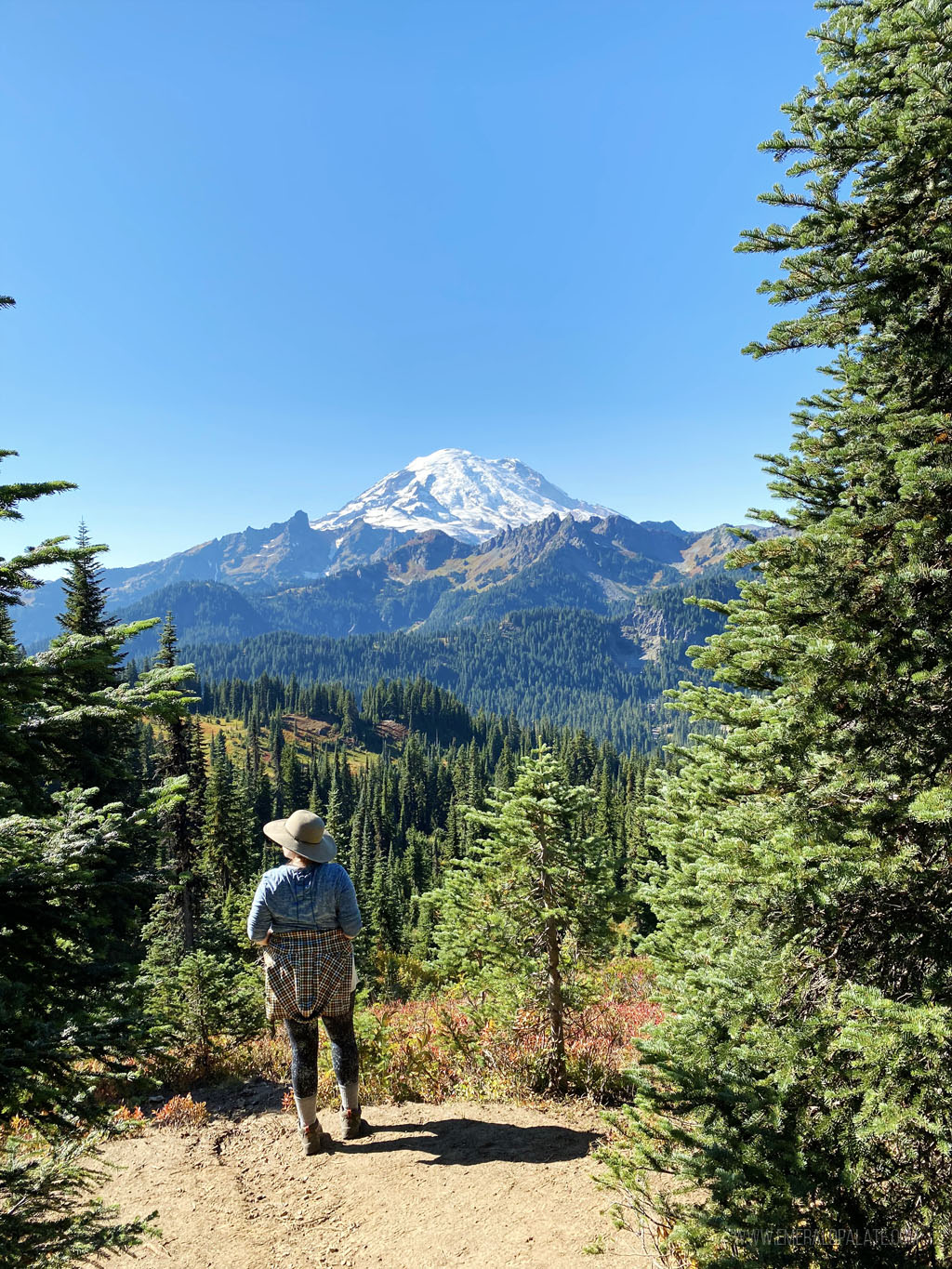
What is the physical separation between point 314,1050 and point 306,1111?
509 millimetres

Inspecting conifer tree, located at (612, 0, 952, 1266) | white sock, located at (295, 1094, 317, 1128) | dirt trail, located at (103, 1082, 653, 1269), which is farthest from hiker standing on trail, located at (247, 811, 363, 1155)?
conifer tree, located at (612, 0, 952, 1266)

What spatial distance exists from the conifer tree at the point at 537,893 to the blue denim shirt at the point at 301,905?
231 cm

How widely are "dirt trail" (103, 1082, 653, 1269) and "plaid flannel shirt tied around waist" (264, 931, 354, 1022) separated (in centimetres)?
133

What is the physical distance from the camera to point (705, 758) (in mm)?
7852

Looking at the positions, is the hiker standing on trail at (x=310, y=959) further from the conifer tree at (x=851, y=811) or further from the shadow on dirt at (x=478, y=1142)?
the conifer tree at (x=851, y=811)

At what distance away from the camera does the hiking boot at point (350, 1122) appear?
6094 mm

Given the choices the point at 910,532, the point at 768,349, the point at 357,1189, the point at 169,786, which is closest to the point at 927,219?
the point at 768,349

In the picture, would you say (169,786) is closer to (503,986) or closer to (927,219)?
(503,986)

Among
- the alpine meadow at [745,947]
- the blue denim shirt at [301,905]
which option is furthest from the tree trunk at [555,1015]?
the blue denim shirt at [301,905]

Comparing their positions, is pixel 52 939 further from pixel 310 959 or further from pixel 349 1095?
pixel 349 1095

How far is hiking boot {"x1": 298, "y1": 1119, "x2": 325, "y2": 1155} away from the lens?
5859 mm

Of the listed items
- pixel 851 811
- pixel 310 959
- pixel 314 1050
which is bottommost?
pixel 314 1050

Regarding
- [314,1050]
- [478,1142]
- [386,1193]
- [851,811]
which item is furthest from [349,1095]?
[851,811]

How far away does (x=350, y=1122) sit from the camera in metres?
6.10
